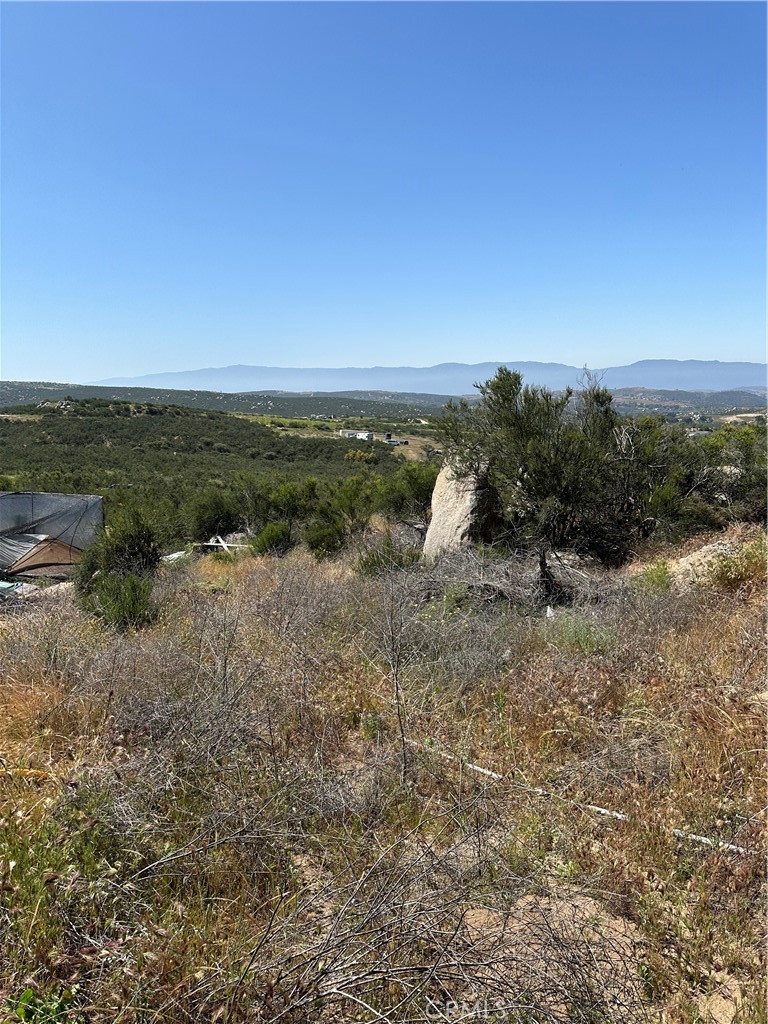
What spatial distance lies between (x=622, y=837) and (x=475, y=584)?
385 centimetres

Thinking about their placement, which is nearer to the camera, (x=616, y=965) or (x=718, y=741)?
(x=616, y=965)


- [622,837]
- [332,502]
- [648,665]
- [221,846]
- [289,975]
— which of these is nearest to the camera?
[289,975]

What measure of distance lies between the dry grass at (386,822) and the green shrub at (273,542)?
235 inches

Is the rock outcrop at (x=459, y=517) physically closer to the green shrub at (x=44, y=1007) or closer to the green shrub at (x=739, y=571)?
the green shrub at (x=739, y=571)

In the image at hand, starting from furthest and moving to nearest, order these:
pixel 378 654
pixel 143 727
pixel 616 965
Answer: pixel 378 654, pixel 143 727, pixel 616 965

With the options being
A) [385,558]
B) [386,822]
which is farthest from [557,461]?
[386,822]

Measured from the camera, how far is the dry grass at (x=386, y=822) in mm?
1848

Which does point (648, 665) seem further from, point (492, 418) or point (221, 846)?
point (492, 418)

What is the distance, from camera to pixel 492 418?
8414 millimetres

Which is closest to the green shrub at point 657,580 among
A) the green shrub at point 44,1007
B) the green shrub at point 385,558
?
the green shrub at point 385,558

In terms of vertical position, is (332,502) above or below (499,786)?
above

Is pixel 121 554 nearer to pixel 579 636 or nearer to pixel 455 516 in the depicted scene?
pixel 455 516

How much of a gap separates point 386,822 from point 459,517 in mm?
5788

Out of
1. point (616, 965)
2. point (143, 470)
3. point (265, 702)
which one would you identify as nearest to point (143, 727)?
point (265, 702)
